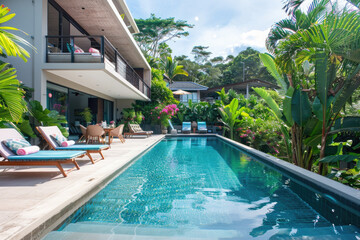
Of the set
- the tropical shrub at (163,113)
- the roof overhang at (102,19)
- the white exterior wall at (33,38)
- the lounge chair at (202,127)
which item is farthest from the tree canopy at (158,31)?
the white exterior wall at (33,38)

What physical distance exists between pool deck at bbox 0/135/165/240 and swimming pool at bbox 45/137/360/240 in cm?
15

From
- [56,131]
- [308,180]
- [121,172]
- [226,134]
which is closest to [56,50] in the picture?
[56,131]

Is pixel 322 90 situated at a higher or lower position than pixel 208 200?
higher

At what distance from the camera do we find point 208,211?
10.8ft

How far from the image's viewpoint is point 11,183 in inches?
154

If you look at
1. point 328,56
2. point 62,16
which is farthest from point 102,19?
point 328,56

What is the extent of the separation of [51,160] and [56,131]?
210 cm

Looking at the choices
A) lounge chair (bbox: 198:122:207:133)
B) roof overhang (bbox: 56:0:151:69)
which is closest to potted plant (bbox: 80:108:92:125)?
roof overhang (bbox: 56:0:151:69)

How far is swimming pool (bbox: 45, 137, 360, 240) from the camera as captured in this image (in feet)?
8.37

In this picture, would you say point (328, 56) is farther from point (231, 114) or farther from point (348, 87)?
point (231, 114)

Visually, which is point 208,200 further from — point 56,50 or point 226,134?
point 226,134

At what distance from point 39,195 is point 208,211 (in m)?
2.25

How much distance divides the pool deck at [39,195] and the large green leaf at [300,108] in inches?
156

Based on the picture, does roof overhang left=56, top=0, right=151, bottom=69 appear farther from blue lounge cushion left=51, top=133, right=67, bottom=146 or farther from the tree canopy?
the tree canopy
